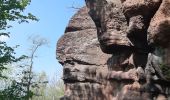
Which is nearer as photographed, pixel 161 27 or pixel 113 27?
pixel 161 27

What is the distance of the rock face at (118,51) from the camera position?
1061 centimetres

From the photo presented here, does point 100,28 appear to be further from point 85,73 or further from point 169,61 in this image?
point 169,61

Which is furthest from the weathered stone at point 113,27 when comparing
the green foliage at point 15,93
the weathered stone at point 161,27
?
the green foliage at point 15,93

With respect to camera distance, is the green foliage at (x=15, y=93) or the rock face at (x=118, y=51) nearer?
the rock face at (x=118, y=51)

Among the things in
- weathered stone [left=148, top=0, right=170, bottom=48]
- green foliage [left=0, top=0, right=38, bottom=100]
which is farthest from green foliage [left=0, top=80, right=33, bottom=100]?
weathered stone [left=148, top=0, right=170, bottom=48]

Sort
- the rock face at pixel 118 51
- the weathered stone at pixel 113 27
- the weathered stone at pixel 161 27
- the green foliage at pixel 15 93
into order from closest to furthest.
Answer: the weathered stone at pixel 161 27
the rock face at pixel 118 51
the weathered stone at pixel 113 27
the green foliage at pixel 15 93

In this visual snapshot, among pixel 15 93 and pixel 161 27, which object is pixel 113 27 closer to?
pixel 161 27

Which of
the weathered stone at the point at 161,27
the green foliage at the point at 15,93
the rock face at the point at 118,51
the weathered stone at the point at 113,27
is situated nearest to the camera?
the weathered stone at the point at 161,27

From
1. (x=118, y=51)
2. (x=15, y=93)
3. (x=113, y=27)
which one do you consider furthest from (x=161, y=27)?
(x=15, y=93)

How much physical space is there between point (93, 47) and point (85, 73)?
4.69ft

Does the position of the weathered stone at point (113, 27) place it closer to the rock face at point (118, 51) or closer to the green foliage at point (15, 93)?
the rock face at point (118, 51)

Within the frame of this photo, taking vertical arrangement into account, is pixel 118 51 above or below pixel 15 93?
above

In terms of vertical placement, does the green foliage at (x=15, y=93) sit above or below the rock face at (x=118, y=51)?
below

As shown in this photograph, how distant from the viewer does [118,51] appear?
14.8 metres
